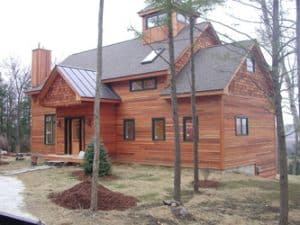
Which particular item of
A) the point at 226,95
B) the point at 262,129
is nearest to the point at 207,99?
the point at 226,95

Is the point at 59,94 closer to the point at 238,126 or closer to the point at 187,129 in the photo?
the point at 187,129

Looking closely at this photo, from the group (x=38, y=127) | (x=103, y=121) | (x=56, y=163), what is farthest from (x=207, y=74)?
(x=38, y=127)

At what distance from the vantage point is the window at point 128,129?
17928 millimetres

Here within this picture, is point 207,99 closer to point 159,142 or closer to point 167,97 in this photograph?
point 167,97

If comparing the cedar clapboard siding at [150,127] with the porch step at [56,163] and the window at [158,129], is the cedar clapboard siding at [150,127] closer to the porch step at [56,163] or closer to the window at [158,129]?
the window at [158,129]

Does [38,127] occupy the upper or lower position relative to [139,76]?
lower

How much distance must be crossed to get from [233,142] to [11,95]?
2416 cm

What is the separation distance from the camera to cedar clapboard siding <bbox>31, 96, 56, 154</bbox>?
2148cm

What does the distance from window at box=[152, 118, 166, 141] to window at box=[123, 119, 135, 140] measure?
4.05ft

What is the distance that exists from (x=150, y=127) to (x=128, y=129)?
4.71ft

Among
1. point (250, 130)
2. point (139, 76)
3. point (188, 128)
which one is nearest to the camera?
point (188, 128)

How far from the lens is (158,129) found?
17.0m

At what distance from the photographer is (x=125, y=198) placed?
9227 mm

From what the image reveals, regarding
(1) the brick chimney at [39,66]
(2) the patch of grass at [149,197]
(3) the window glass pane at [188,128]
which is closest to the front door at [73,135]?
(3) the window glass pane at [188,128]
